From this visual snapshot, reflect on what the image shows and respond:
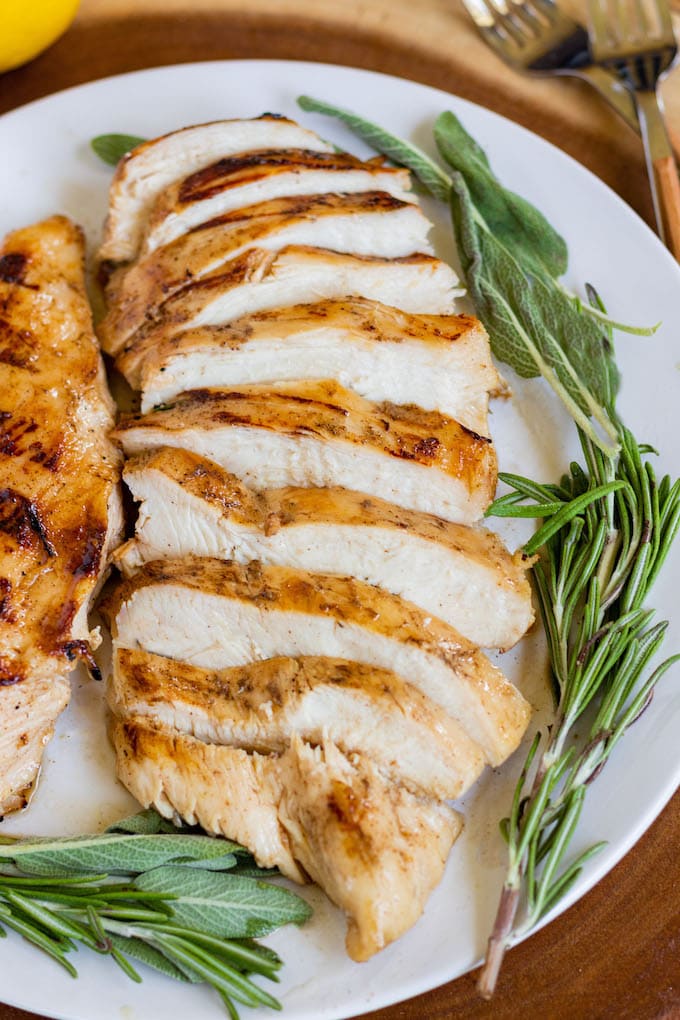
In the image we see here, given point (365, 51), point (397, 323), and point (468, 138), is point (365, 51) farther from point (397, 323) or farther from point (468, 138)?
point (397, 323)

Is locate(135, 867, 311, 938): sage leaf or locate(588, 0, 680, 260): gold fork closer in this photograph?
locate(135, 867, 311, 938): sage leaf

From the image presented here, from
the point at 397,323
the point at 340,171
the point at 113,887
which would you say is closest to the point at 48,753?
the point at 113,887

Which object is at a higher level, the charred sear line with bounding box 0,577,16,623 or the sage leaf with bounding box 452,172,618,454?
the sage leaf with bounding box 452,172,618,454

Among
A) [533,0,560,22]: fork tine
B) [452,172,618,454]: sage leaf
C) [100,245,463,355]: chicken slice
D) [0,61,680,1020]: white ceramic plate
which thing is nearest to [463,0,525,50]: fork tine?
[533,0,560,22]: fork tine

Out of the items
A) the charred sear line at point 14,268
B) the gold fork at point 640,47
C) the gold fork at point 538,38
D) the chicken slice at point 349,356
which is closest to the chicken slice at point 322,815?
the chicken slice at point 349,356

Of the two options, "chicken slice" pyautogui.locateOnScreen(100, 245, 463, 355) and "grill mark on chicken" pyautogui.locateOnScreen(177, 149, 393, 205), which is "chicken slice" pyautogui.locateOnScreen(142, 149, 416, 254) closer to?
"grill mark on chicken" pyautogui.locateOnScreen(177, 149, 393, 205)

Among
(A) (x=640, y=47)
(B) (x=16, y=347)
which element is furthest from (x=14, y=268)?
(A) (x=640, y=47)

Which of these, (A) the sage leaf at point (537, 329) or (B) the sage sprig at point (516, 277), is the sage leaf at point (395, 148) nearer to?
(B) the sage sprig at point (516, 277)
